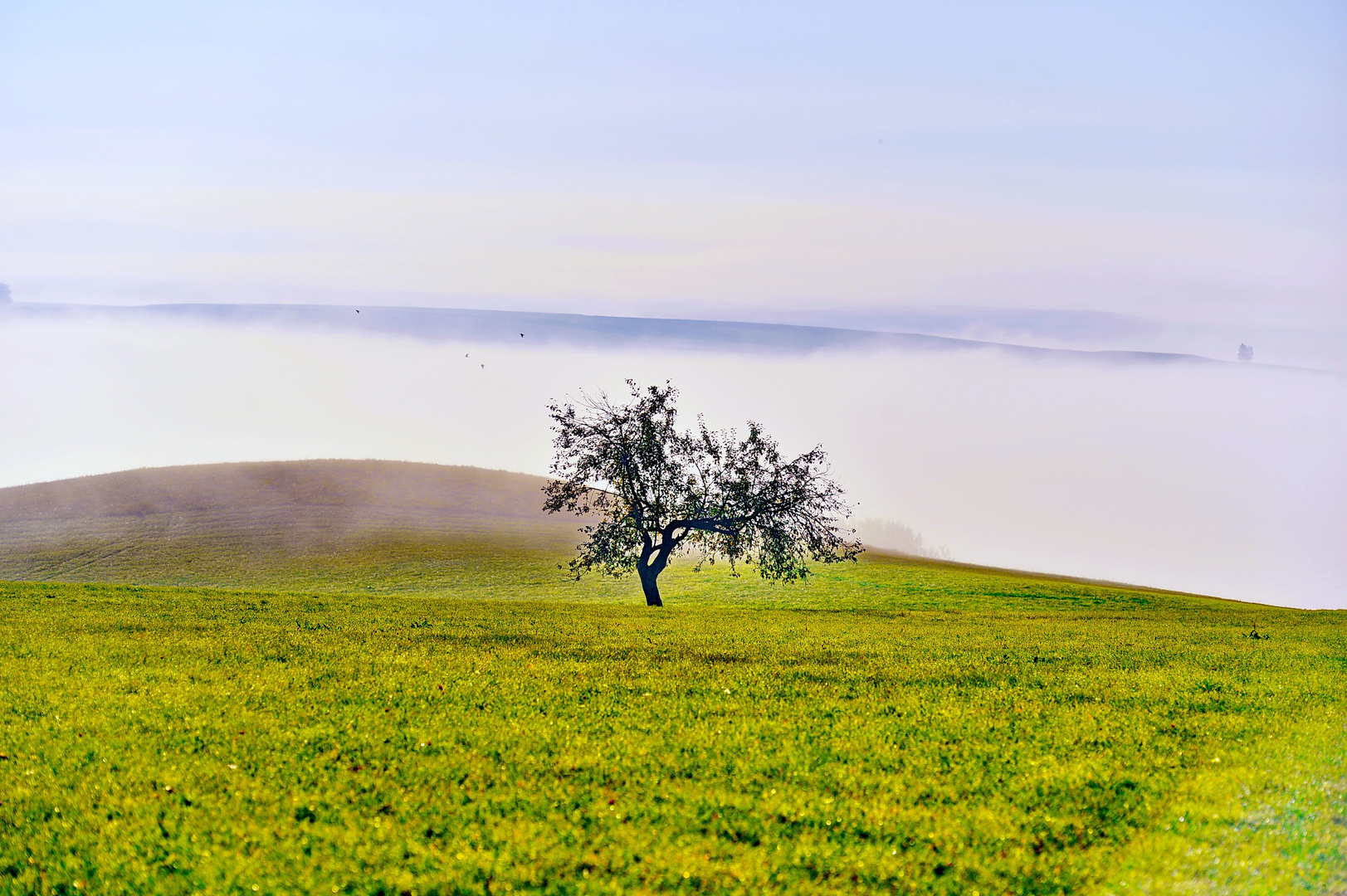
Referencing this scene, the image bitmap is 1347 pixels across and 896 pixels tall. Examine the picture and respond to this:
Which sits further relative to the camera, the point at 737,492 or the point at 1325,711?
the point at 737,492

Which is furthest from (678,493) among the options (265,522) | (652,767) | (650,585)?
(265,522)

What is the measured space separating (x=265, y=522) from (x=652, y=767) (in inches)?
3492

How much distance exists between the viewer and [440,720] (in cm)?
1476

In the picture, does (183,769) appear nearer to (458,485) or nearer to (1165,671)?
(1165,671)

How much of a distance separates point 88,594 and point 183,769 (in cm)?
2945

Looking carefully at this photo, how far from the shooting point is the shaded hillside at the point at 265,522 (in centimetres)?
7494

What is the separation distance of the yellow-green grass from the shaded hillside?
53342 mm

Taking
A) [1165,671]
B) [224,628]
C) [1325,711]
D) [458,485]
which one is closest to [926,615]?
[1165,671]

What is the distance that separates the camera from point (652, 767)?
12609 millimetres

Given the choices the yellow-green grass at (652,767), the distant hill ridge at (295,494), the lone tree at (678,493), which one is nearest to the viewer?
the yellow-green grass at (652,767)

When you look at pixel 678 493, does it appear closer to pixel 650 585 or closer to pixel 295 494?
pixel 650 585

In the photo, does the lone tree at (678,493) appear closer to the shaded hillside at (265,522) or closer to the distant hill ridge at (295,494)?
the shaded hillside at (265,522)

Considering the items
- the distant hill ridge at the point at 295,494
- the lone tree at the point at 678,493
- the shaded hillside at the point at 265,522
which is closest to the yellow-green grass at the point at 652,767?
the lone tree at the point at 678,493

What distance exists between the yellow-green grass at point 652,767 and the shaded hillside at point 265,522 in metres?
53.3
